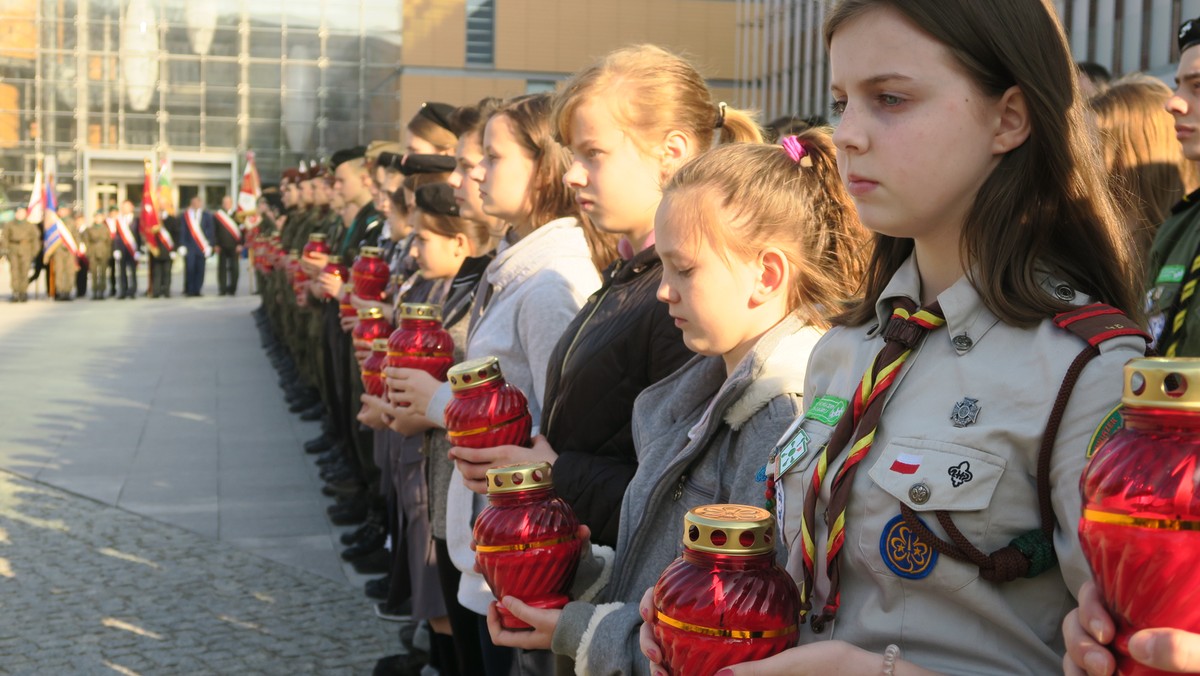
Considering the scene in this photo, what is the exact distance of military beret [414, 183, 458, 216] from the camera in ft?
17.1

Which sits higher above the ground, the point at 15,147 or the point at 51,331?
the point at 15,147

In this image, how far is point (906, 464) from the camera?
161 cm

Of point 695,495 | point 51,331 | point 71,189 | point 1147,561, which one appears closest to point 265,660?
point 695,495

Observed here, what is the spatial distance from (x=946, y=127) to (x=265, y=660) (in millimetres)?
4306

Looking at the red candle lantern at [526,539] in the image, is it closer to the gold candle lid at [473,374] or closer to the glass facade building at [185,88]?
the gold candle lid at [473,374]

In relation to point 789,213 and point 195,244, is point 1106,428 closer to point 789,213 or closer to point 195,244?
point 789,213

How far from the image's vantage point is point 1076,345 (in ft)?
5.18

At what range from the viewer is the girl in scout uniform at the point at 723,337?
2262mm

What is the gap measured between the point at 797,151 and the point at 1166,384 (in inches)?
55.1

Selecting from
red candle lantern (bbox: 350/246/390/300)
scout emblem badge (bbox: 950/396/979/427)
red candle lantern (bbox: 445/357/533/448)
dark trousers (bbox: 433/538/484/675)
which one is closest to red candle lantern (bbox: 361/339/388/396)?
dark trousers (bbox: 433/538/484/675)

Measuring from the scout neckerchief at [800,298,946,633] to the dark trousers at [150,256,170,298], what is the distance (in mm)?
29432

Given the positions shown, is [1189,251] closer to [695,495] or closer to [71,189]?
[695,495]

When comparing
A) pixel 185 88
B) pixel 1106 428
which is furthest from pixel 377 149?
pixel 185 88

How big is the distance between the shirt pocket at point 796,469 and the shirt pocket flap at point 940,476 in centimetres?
19
